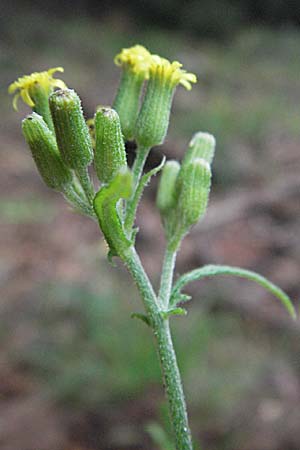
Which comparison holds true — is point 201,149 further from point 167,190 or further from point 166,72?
point 166,72

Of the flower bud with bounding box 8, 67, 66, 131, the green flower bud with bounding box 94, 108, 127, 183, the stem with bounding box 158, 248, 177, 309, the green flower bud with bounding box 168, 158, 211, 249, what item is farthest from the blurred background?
the flower bud with bounding box 8, 67, 66, 131

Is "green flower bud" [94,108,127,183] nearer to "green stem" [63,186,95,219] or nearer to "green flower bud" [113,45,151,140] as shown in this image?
"green stem" [63,186,95,219]

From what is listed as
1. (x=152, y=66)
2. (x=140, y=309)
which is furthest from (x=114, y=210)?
(x=140, y=309)

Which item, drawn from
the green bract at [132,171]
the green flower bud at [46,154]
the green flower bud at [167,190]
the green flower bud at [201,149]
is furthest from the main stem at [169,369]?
the green flower bud at [201,149]

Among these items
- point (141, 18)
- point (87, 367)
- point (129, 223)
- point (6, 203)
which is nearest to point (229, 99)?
point (6, 203)

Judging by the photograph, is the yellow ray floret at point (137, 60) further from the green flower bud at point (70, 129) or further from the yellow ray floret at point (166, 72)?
the green flower bud at point (70, 129)

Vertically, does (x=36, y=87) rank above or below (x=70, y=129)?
above
